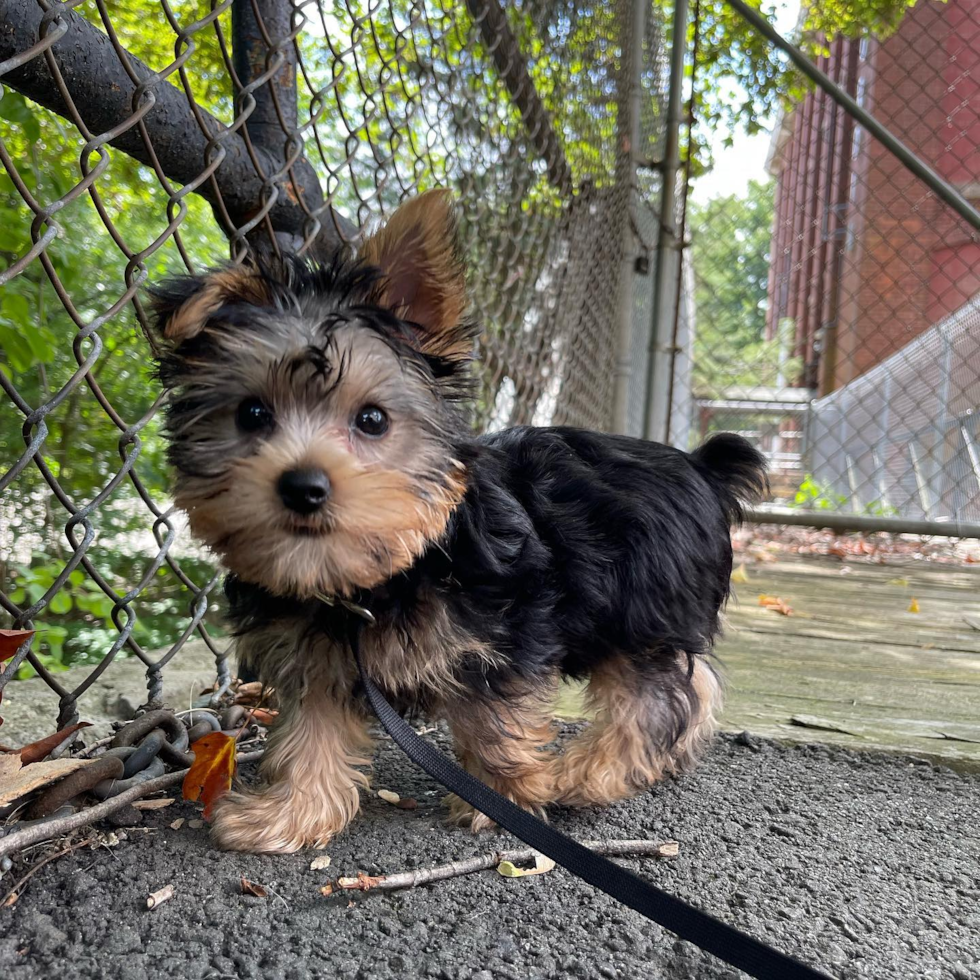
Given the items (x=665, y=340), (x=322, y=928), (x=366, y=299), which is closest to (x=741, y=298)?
(x=665, y=340)

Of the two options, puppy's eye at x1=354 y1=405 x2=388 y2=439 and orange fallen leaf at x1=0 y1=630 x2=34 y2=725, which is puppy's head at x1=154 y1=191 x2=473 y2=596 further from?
orange fallen leaf at x1=0 y1=630 x2=34 y2=725

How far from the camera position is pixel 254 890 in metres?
1.60

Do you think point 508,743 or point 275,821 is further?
point 508,743

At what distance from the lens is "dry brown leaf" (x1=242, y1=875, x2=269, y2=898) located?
159 centimetres

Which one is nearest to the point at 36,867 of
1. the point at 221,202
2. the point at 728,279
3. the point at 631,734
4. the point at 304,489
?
the point at 304,489

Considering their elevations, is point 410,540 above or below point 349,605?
above

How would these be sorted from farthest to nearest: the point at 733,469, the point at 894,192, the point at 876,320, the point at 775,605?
1. the point at 894,192
2. the point at 876,320
3. the point at 775,605
4. the point at 733,469

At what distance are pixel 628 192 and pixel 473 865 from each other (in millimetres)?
5680

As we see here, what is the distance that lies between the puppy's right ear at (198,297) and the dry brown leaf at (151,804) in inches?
41.9

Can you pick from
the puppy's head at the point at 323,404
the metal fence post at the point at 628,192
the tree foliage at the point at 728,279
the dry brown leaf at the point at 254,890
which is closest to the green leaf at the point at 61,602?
the puppy's head at the point at 323,404

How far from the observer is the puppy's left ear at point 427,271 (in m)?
1.77

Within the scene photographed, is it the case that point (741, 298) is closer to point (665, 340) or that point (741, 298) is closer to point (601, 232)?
point (665, 340)

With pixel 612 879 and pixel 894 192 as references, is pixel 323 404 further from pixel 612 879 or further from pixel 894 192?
pixel 894 192

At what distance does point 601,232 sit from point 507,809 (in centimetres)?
481
